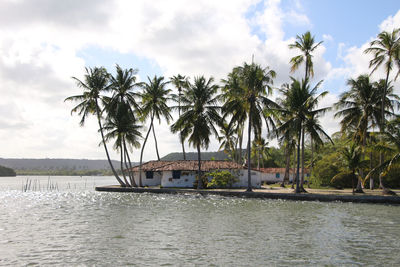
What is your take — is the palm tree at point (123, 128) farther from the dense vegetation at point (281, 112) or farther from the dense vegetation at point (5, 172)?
the dense vegetation at point (5, 172)

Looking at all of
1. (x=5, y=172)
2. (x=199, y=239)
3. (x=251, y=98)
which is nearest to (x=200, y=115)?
(x=251, y=98)

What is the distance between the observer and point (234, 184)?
4356cm

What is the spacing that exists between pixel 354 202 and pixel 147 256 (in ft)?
75.3

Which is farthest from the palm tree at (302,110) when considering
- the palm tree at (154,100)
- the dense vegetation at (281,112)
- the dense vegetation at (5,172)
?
the dense vegetation at (5,172)

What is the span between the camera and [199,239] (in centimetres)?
1444

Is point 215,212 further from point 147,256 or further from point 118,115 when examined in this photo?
point 118,115

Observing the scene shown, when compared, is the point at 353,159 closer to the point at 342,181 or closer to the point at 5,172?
the point at 342,181

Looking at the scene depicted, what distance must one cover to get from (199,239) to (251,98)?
23697 mm

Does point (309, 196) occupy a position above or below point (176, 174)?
below

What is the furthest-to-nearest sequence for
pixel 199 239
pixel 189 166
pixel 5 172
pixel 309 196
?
1. pixel 5 172
2. pixel 189 166
3. pixel 309 196
4. pixel 199 239

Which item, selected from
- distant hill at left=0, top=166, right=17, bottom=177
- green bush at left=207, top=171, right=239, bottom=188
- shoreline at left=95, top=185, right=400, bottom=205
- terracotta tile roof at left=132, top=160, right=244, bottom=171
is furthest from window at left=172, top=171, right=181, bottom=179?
distant hill at left=0, top=166, right=17, bottom=177

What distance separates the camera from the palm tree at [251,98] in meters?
35.8

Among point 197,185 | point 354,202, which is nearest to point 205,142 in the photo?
point 197,185

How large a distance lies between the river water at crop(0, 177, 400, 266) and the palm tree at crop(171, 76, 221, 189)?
18.3m
